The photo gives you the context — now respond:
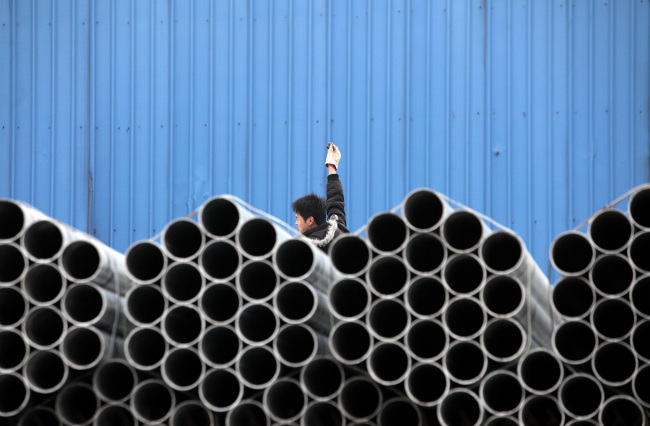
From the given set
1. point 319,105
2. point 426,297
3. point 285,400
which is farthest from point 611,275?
point 319,105

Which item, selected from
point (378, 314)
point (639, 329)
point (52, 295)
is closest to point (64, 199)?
point (52, 295)

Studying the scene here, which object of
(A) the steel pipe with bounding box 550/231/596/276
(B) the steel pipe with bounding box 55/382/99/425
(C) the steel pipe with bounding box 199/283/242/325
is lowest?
(B) the steel pipe with bounding box 55/382/99/425

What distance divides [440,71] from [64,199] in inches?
130

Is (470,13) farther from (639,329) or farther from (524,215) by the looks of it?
(639,329)

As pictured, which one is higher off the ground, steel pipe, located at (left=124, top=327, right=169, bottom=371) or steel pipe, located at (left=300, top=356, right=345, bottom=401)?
steel pipe, located at (left=124, top=327, right=169, bottom=371)

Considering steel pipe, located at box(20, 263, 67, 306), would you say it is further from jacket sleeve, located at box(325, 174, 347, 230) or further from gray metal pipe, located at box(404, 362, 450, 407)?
jacket sleeve, located at box(325, 174, 347, 230)

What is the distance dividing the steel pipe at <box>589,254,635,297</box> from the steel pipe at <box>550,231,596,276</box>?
0.26ft

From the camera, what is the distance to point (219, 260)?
3723 mm

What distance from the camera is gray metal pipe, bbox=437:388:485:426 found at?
3.51 meters

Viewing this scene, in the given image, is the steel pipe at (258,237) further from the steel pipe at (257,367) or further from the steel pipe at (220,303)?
the steel pipe at (257,367)

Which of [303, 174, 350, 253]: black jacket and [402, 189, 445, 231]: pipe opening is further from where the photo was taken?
[303, 174, 350, 253]: black jacket

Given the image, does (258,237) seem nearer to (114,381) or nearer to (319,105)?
(114,381)

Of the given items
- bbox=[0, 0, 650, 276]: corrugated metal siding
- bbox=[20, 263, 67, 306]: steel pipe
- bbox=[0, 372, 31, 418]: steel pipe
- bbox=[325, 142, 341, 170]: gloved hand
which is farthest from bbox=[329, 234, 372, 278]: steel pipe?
bbox=[0, 0, 650, 276]: corrugated metal siding

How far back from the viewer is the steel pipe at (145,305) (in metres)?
3.66
